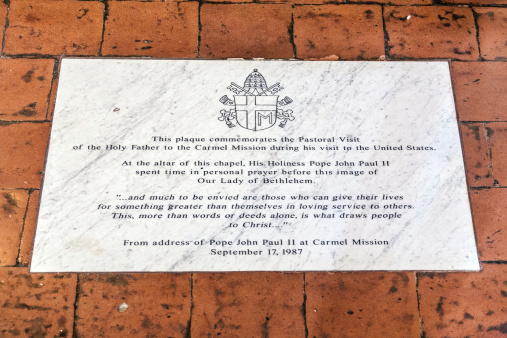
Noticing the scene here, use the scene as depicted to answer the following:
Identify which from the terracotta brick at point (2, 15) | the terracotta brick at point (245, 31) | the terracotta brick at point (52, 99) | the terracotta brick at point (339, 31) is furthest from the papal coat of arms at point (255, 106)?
the terracotta brick at point (2, 15)

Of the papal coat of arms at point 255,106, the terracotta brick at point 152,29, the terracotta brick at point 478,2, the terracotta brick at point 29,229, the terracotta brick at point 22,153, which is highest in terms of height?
the terracotta brick at point 478,2

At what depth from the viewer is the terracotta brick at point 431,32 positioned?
81.7 inches

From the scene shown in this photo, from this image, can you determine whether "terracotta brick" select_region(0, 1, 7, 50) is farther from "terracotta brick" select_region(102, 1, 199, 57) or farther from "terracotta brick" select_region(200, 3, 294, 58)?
"terracotta brick" select_region(200, 3, 294, 58)

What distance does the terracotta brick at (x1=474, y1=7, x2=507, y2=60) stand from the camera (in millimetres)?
2094

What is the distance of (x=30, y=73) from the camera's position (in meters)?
1.98

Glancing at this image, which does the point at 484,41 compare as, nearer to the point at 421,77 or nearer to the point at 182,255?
the point at 421,77

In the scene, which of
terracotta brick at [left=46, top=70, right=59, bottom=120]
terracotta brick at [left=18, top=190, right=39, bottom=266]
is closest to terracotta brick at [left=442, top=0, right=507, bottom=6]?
terracotta brick at [left=46, top=70, right=59, bottom=120]

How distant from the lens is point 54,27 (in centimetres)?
204

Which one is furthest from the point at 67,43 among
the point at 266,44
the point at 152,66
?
the point at 266,44

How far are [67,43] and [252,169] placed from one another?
1335mm

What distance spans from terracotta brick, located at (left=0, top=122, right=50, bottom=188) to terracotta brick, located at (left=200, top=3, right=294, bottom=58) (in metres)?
1.03

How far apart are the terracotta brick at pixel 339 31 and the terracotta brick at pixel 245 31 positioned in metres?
0.09

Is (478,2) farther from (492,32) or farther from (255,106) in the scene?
(255,106)

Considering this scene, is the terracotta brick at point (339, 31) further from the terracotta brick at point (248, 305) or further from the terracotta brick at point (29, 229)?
the terracotta brick at point (29, 229)
